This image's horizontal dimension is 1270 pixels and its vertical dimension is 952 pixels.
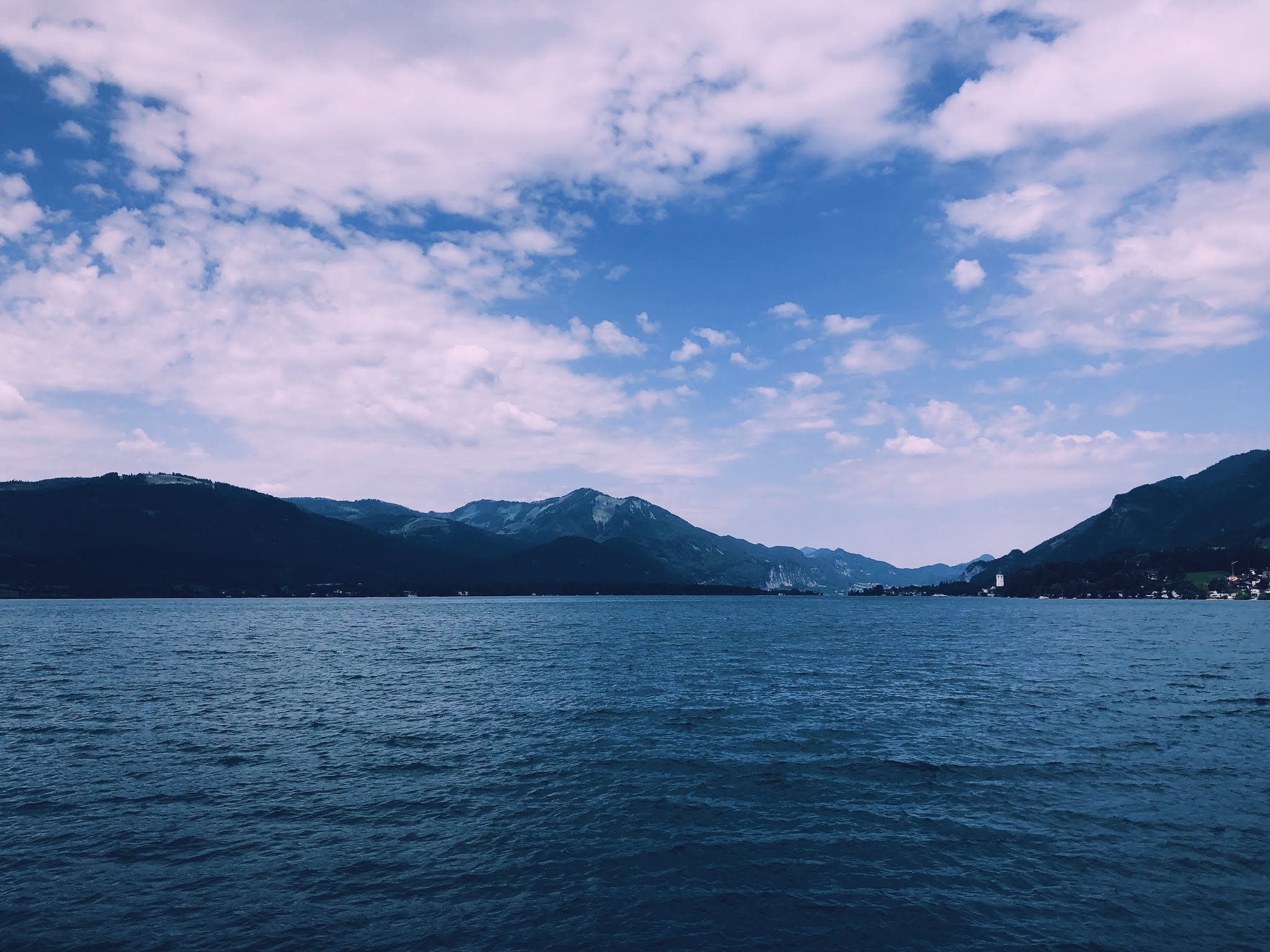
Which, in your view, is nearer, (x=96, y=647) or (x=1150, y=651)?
(x=1150, y=651)

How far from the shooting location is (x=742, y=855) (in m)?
31.6

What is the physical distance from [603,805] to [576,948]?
14.7m

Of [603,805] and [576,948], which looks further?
[603,805]

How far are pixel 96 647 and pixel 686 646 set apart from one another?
11636 cm

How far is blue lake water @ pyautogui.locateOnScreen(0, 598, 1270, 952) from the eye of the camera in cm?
2523

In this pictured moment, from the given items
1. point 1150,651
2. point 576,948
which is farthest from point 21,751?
point 1150,651

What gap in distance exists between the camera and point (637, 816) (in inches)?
1436

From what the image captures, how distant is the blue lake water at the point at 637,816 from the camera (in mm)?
25234

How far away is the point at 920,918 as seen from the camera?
25.7 metres

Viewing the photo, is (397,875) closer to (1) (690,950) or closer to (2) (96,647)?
(1) (690,950)

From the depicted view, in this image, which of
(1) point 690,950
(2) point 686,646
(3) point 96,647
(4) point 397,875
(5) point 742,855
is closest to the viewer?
(1) point 690,950

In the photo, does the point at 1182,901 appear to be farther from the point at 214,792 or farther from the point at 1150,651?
the point at 1150,651

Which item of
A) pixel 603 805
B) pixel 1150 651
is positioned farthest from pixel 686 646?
pixel 603 805

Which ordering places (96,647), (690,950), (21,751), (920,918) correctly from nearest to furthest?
(690,950) → (920,918) → (21,751) → (96,647)
